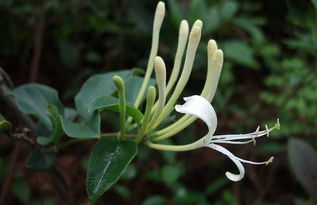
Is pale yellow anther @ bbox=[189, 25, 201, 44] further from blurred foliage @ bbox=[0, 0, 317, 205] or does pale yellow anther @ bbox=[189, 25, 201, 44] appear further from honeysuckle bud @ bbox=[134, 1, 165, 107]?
blurred foliage @ bbox=[0, 0, 317, 205]

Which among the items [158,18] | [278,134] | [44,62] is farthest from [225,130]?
[158,18]

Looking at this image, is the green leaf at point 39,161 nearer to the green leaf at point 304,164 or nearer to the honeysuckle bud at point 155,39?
the honeysuckle bud at point 155,39

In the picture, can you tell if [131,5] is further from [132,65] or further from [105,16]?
[132,65]

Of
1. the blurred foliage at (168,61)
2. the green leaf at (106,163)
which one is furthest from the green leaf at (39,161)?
the blurred foliage at (168,61)

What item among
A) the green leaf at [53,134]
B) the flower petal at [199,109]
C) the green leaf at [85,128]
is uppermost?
the flower petal at [199,109]

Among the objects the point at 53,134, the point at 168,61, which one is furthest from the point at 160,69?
the point at 168,61

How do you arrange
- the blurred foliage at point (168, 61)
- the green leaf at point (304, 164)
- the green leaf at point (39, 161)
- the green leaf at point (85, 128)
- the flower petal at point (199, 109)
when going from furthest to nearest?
1. the blurred foliage at point (168, 61)
2. the green leaf at point (304, 164)
3. the green leaf at point (39, 161)
4. the green leaf at point (85, 128)
5. the flower petal at point (199, 109)

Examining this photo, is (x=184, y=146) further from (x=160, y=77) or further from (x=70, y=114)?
(x=70, y=114)
